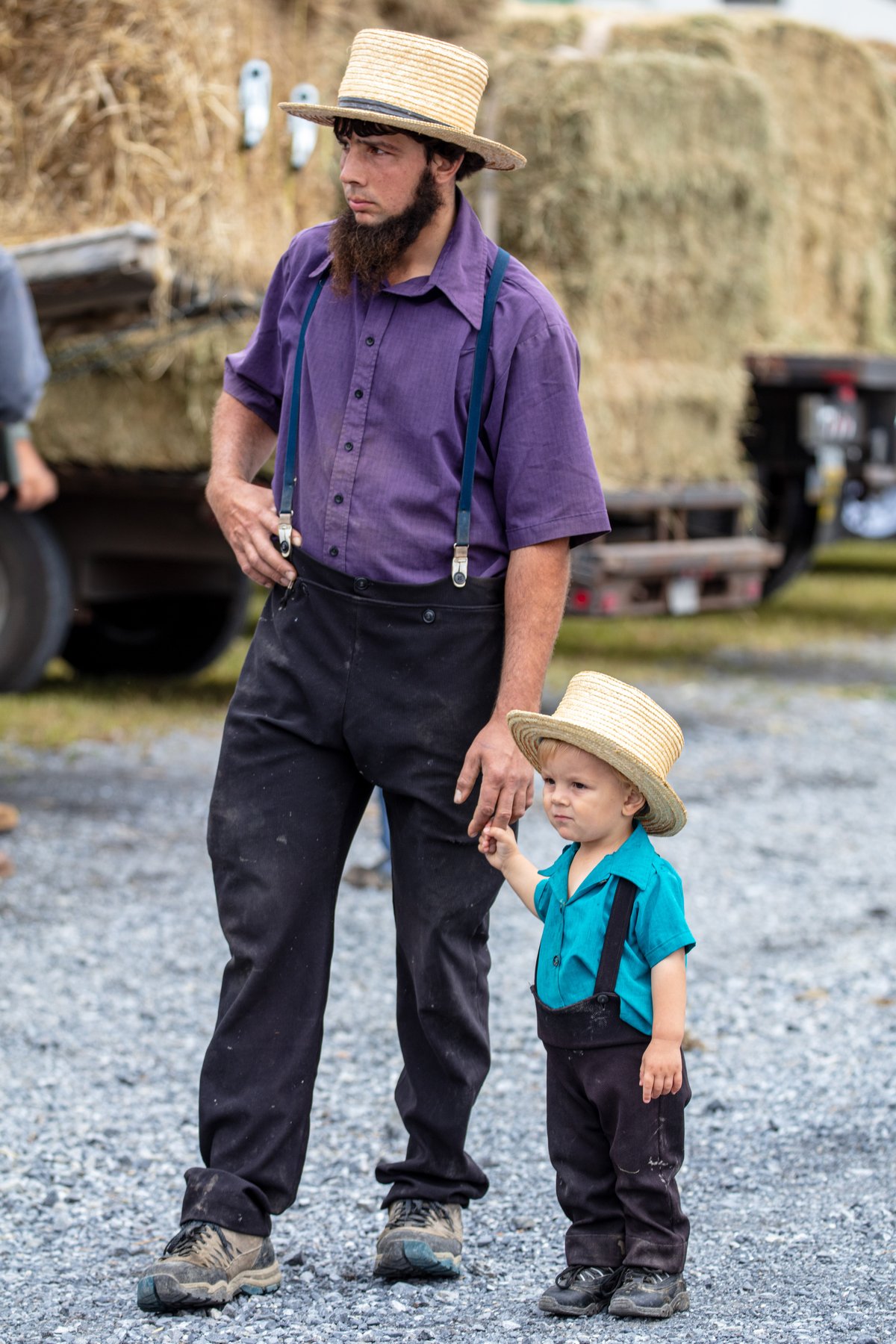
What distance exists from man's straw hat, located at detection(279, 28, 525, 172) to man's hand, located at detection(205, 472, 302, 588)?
0.62 meters

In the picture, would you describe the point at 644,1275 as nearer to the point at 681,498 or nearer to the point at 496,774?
the point at 496,774

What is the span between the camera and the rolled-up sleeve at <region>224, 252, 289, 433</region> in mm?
3119

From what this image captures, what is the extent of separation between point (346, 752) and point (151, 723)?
5197 millimetres

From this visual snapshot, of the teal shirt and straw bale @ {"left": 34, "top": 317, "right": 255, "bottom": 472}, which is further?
straw bale @ {"left": 34, "top": 317, "right": 255, "bottom": 472}

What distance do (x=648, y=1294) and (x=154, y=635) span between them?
22.0ft

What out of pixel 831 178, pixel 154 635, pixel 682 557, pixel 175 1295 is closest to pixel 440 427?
pixel 175 1295

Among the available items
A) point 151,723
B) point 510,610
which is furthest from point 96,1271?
point 151,723

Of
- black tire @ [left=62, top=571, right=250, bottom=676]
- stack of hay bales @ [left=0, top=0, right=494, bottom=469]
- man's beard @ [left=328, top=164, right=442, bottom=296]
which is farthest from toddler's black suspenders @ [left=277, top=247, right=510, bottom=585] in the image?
black tire @ [left=62, top=571, right=250, bottom=676]

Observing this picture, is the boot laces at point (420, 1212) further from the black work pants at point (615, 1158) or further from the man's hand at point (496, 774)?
the man's hand at point (496, 774)

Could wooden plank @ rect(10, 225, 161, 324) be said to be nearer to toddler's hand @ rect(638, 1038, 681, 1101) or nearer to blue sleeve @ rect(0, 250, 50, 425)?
blue sleeve @ rect(0, 250, 50, 425)

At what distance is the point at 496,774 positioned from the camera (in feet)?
9.44

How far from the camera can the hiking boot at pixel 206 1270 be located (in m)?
2.80

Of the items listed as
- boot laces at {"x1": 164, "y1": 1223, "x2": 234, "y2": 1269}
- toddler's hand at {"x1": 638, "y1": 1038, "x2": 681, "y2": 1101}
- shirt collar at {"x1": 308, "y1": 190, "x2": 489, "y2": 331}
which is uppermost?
shirt collar at {"x1": 308, "y1": 190, "x2": 489, "y2": 331}

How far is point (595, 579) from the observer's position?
843 cm
